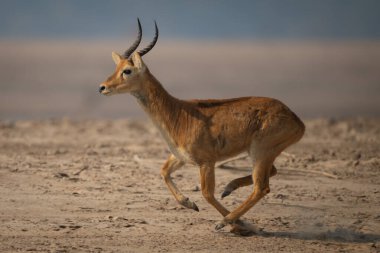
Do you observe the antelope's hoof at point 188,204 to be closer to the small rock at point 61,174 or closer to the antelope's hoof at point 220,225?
the antelope's hoof at point 220,225

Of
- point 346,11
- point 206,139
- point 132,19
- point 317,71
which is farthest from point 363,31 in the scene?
point 206,139

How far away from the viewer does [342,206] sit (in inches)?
615

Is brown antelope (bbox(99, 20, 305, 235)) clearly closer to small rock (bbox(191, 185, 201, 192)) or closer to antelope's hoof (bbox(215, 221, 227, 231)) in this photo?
antelope's hoof (bbox(215, 221, 227, 231))

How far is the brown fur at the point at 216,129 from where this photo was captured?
44.9 feet

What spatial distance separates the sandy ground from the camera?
520 inches

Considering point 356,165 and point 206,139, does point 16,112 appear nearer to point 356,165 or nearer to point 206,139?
point 356,165

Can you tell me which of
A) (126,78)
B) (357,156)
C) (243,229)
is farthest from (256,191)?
(357,156)

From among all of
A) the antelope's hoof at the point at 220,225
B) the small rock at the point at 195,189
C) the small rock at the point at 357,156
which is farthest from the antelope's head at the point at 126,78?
the small rock at the point at 357,156

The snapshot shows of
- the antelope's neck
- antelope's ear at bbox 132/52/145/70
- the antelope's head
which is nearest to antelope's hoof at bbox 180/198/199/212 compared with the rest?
the antelope's neck

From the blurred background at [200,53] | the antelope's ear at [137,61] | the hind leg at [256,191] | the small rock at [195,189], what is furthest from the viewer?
the blurred background at [200,53]

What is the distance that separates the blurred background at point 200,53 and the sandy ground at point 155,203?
14.9 meters

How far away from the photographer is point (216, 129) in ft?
45.5

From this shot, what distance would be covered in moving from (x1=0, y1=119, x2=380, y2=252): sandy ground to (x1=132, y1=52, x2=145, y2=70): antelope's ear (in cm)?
223

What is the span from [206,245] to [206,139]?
5.29ft
